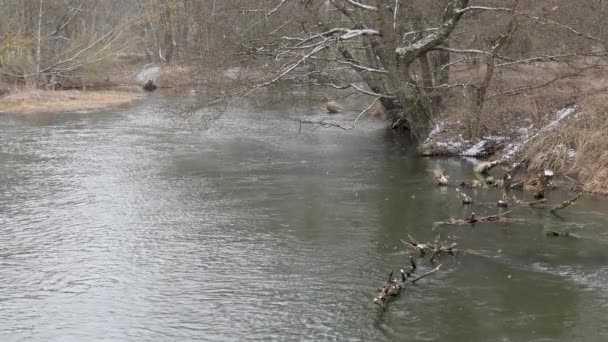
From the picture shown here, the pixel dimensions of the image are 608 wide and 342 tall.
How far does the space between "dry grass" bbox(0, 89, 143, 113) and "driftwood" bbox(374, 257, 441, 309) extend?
27.9 meters

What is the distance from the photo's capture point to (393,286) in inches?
373

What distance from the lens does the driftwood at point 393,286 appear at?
926 centimetres

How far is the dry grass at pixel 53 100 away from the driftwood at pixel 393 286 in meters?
27.9

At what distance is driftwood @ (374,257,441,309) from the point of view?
926cm

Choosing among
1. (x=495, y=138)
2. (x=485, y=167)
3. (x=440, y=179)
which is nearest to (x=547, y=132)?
(x=485, y=167)

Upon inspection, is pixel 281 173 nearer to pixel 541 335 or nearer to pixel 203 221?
pixel 203 221

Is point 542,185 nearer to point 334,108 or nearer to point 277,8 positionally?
point 277,8

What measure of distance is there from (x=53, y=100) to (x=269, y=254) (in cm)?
2873

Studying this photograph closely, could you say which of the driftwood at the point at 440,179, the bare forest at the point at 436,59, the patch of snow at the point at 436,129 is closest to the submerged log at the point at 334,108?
the bare forest at the point at 436,59

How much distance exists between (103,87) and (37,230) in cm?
3605

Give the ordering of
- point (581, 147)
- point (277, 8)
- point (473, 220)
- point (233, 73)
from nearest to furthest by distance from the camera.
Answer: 1. point (473, 220)
2. point (581, 147)
3. point (277, 8)
4. point (233, 73)

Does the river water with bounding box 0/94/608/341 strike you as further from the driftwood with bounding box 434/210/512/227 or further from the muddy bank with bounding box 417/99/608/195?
the muddy bank with bounding box 417/99/608/195

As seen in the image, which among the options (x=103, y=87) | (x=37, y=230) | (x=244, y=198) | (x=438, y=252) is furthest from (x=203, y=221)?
(x=103, y=87)

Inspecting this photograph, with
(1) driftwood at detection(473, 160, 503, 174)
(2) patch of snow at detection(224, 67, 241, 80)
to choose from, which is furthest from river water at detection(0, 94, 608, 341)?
(2) patch of snow at detection(224, 67, 241, 80)
